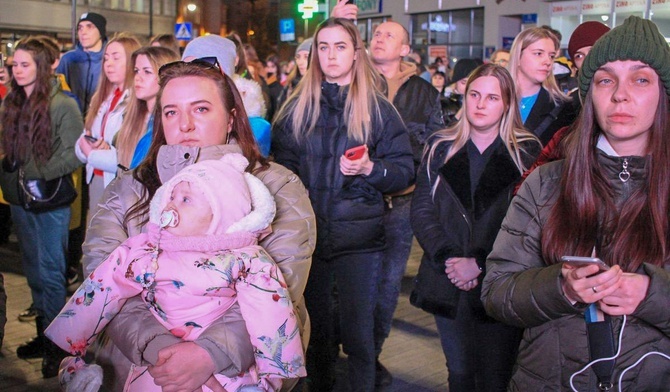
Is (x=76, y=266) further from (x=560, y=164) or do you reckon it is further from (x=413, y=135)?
(x=560, y=164)

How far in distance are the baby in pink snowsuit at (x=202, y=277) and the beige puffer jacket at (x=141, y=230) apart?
5 cm

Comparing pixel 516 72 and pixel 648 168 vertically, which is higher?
pixel 516 72

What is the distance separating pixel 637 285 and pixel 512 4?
2424cm

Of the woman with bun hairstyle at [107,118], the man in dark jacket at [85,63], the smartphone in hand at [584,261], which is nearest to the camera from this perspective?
the smartphone in hand at [584,261]

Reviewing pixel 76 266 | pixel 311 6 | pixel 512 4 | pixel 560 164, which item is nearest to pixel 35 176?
pixel 76 266

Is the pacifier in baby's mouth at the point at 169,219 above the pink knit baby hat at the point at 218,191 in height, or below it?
below

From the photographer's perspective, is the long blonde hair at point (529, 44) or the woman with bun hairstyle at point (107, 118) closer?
the woman with bun hairstyle at point (107, 118)

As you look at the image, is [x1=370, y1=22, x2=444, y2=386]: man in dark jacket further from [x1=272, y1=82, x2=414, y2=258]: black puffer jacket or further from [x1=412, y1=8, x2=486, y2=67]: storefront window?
[x1=412, y1=8, x2=486, y2=67]: storefront window

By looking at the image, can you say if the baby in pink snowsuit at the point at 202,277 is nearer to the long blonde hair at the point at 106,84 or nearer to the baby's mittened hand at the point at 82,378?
the baby's mittened hand at the point at 82,378

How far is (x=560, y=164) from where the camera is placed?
2662 millimetres

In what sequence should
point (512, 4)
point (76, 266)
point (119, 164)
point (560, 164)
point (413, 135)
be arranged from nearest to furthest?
point (560, 164)
point (119, 164)
point (413, 135)
point (76, 266)
point (512, 4)

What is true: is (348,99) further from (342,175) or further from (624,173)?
(624,173)

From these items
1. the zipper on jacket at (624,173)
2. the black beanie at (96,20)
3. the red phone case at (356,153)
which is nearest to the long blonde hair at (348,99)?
the red phone case at (356,153)

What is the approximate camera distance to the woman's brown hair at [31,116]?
5285 mm
